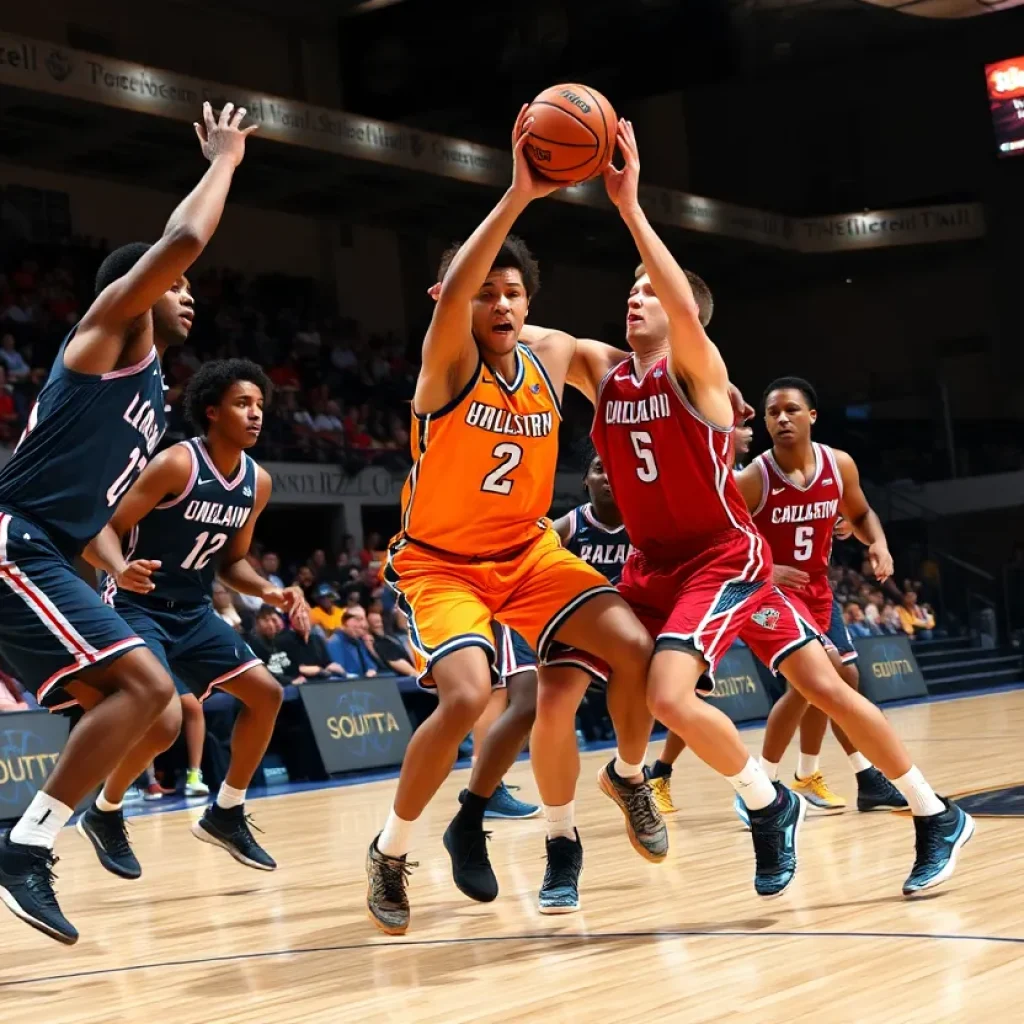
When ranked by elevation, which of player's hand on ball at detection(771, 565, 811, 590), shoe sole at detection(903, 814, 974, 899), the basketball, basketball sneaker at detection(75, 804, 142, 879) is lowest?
shoe sole at detection(903, 814, 974, 899)

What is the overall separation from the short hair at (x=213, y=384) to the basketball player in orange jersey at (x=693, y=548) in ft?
6.19

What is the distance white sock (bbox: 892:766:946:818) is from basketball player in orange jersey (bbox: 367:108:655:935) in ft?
2.50

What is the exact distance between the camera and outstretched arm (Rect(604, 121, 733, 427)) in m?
4.04

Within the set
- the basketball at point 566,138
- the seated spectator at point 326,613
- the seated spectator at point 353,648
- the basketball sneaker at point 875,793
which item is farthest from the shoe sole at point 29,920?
the seated spectator at point 326,613

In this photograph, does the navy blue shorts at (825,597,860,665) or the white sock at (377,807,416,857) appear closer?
the white sock at (377,807,416,857)

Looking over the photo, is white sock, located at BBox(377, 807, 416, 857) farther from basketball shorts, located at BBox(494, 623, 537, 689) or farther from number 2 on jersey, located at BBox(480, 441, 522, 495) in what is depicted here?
basketball shorts, located at BBox(494, 623, 537, 689)

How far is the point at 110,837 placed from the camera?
5.57 metres

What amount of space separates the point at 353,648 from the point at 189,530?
20.0ft

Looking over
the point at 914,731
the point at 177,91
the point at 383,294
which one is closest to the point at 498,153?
the point at 383,294

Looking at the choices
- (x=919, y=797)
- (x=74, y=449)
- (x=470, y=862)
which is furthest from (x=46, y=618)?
(x=919, y=797)

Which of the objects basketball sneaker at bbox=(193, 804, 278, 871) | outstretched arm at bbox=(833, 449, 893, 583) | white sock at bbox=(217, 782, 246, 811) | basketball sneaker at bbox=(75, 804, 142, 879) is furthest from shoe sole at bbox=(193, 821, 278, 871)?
outstretched arm at bbox=(833, 449, 893, 583)

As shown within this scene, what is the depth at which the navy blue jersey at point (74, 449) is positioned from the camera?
4090 mm

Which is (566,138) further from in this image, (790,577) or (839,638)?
(839,638)

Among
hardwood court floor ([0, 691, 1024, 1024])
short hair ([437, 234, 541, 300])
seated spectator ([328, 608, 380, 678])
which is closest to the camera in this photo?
hardwood court floor ([0, 691, 1024, 1024])
